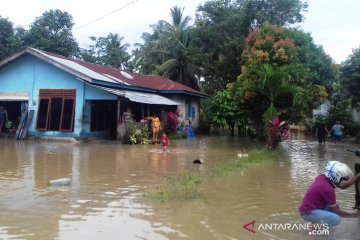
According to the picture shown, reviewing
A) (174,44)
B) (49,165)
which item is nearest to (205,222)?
(49,165)

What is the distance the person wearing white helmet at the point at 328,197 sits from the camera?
5.04 metres

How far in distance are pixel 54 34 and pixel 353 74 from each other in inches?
892

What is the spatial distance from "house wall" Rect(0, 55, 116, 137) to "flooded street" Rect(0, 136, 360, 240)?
7.06 metres

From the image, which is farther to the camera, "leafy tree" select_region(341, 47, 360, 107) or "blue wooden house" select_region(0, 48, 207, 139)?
"leafy tree" select_region(341, 47, 360, 107)

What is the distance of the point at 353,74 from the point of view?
23672 mm

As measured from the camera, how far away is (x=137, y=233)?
17.9ft

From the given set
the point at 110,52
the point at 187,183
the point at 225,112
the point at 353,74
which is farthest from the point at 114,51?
the point at 187,183

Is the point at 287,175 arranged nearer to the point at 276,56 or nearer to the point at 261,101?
the point at 261,101

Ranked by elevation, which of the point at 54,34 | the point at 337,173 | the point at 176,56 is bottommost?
the point at 337,173

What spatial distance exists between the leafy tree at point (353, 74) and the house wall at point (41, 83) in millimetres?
14074

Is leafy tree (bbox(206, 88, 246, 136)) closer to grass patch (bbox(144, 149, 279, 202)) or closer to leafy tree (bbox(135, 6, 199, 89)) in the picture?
leafy tree (bbox(135, 6, 199, 89))

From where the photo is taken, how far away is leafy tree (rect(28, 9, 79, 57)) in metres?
32.4

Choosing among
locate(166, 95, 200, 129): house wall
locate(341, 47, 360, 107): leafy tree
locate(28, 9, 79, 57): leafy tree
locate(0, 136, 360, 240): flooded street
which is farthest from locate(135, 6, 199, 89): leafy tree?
locate(0, 136, 360, 240): flooded street

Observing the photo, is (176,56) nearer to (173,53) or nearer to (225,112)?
(173,53)
